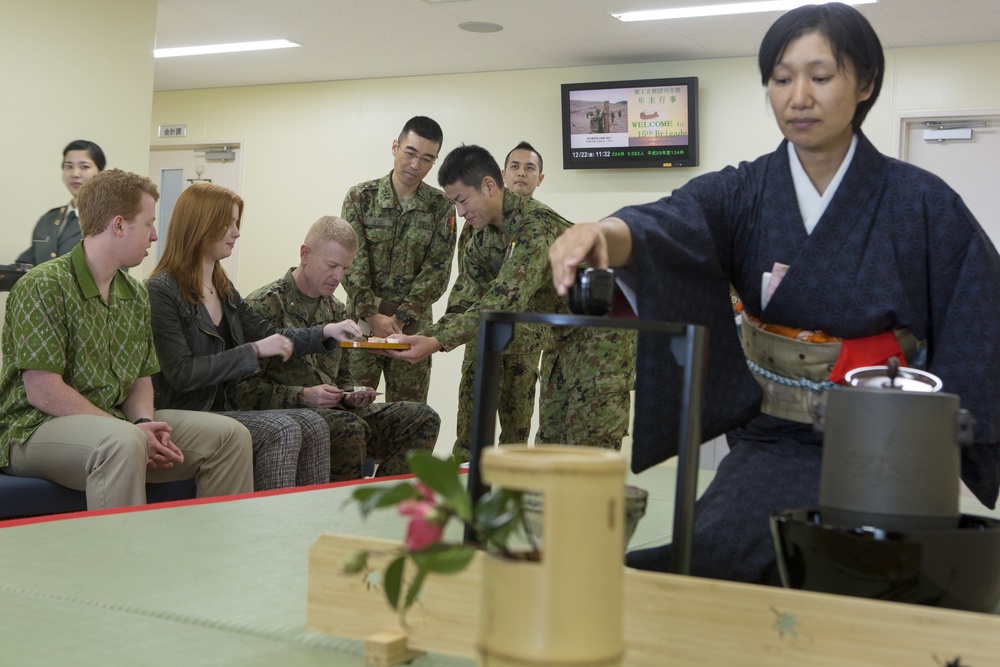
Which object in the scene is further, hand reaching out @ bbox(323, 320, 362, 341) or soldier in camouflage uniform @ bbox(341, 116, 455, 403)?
soldier in camouflage uniform @ bbox(341, 116, 455, 403)

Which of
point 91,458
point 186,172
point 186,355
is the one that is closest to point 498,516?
point 91,458

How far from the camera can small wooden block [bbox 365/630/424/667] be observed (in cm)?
110

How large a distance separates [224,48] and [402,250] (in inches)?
125

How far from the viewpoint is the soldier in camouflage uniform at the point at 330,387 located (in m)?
3.39

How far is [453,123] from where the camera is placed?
7.20m

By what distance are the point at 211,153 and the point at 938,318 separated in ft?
23.5

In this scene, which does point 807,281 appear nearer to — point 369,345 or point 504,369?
point 369,345

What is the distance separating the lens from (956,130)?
19.7ft

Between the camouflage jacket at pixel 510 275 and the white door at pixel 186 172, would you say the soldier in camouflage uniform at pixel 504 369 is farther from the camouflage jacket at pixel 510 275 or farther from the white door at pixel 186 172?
the white door at pixel 186 172

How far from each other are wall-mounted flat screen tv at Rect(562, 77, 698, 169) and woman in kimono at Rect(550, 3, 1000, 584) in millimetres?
4784

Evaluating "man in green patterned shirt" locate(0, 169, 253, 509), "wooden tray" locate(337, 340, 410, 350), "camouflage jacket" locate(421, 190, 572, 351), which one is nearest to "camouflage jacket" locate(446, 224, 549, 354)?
"camouflage jacket" locate(421, 190, 572, 351)

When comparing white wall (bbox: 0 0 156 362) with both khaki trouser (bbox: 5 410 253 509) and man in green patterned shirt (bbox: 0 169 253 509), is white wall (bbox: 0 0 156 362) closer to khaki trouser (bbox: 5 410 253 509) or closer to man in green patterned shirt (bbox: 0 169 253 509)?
man in green patterned shirt (bbox: 0 169 253 509)

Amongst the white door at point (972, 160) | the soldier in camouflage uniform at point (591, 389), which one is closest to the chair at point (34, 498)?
the soldier in camouflage uniform at point (591, 389)

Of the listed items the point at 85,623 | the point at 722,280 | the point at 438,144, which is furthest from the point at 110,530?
the point at 438,144
